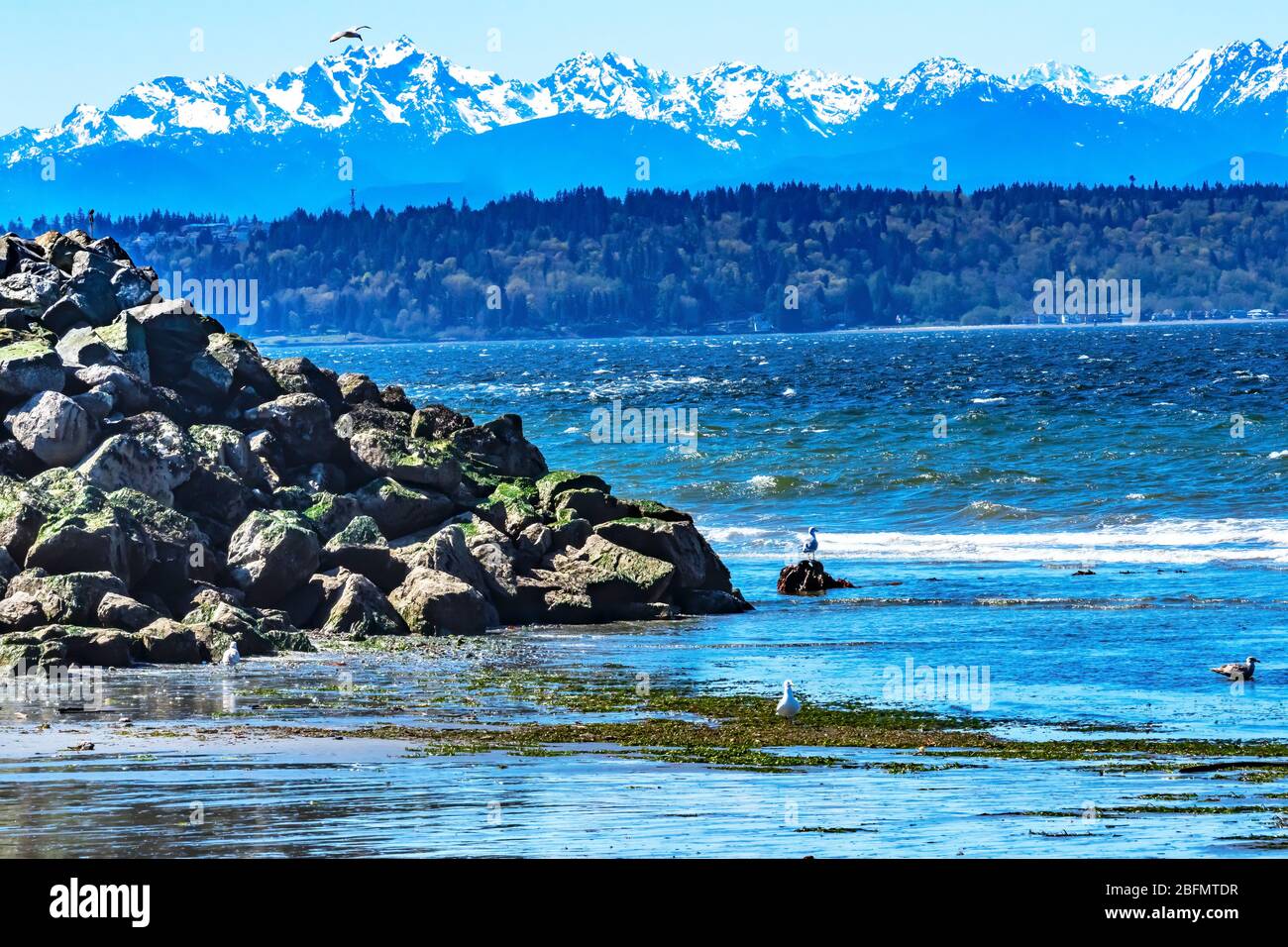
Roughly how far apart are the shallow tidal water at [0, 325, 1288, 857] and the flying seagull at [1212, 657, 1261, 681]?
0.70 feet

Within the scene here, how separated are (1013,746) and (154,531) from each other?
11.4 m

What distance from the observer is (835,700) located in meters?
18.7

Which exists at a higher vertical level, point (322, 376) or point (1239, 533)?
point (322, 376)

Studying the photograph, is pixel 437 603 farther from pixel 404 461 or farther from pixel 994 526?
pixel 994 526

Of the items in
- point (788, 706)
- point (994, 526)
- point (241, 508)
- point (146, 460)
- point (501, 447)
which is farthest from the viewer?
point (994, 526)

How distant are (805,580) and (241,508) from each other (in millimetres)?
10120

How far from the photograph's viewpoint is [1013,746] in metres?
15.6

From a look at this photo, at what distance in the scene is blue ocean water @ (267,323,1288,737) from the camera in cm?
2098

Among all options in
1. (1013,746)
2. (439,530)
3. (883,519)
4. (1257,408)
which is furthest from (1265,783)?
(1257,408)

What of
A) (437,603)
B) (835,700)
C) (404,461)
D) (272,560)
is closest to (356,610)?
(437,603)

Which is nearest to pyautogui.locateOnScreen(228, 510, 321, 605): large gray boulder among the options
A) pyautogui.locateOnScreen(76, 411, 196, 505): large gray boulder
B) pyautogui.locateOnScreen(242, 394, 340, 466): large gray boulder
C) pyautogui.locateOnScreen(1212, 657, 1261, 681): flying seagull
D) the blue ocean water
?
pyautogui.locateOnScreen(76, 411, 196, 505): large gray boulder

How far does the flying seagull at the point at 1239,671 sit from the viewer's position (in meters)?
19.9
